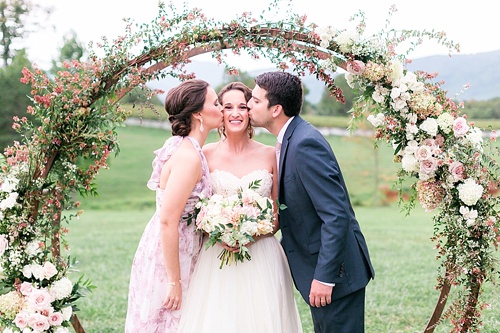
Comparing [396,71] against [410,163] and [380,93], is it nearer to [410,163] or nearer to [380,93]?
[380,93]

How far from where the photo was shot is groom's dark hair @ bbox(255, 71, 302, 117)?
14.5 feet

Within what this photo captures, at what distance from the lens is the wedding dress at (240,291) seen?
444 centimetres

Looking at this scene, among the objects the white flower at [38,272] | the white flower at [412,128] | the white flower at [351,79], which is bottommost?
the white flower at [38,272]

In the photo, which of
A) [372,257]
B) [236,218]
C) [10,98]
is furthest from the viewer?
[10,98]

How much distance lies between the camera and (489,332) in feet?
23.2

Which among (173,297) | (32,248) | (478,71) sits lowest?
(173,297)

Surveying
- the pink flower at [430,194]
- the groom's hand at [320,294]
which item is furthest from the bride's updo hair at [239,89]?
the pink flower at [430,194]

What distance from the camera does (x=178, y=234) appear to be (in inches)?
168

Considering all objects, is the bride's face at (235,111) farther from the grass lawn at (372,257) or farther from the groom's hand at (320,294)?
the grass lawn at (372,257)

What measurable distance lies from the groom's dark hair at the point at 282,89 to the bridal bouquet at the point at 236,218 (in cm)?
62

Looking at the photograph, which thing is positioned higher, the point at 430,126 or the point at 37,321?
the point at 430,126

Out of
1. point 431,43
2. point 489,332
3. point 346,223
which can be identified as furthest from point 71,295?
point 489,332

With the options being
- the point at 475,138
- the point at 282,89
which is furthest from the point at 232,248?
the point at 475,138

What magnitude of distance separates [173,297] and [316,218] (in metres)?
1.21
